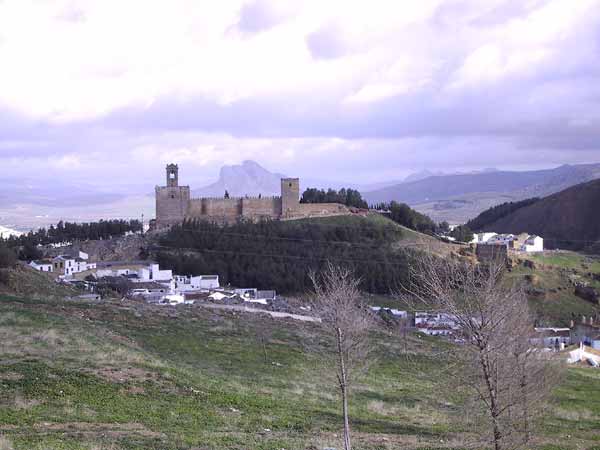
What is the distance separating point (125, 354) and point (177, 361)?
3.04m

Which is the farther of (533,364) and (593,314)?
(593,314)

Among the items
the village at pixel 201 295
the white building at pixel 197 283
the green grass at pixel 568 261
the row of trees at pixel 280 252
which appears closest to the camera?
the village at pixel 201 295

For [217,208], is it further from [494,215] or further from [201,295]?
[494,215]

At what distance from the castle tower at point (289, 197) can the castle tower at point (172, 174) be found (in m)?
11.5

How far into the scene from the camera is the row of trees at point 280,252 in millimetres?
62188

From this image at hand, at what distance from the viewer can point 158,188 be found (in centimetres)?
7300

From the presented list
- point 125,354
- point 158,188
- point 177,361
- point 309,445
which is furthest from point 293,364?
Result: point 158,188

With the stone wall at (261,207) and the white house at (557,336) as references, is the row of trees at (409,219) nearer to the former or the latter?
the stone wall at (261,207)

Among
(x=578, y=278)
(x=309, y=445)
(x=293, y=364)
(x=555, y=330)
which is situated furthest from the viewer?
(x=578, y=278)

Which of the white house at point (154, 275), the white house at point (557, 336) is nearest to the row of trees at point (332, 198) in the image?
the white house at point (154, 275)

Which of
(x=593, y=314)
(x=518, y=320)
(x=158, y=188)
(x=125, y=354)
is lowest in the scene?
(x=593, y=314)

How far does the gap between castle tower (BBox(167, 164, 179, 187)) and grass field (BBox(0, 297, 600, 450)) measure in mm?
45914

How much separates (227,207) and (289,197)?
22.7 ft

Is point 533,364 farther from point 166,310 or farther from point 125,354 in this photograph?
point 166,310
